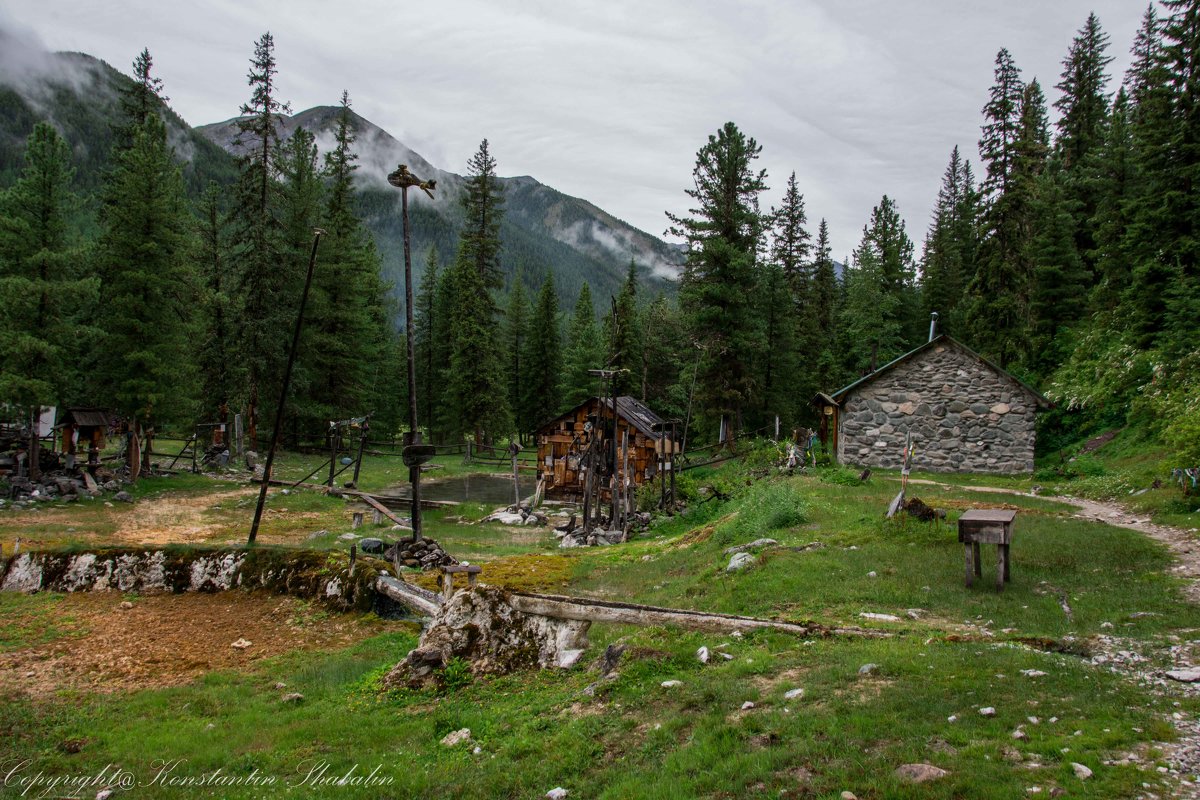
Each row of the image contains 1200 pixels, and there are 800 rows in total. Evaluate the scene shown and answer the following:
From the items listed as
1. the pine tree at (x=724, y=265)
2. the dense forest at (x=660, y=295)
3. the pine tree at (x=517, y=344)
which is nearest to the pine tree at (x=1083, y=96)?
the dense forest at (x=660, y=295)

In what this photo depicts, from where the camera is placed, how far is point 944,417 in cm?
2600

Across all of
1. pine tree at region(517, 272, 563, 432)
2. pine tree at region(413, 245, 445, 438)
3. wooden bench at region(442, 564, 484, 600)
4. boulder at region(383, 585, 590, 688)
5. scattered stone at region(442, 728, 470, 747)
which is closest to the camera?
scattered stone at region(442, 728, 470, 747)

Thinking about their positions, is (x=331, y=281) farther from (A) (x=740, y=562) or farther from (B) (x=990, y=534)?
(B) (x=990, y=534)

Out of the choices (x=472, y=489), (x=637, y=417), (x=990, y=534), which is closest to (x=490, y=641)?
(x=990, y=534)

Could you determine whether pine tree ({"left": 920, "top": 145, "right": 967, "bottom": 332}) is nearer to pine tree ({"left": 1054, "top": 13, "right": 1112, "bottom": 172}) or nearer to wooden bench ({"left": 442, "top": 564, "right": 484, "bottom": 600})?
pine tree ({"left": 1054, "top": 13, "right": 1112, "bottom": 172})

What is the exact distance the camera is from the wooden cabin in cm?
2953

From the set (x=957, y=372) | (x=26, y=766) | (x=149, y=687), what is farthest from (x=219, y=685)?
(x=957, y=372)

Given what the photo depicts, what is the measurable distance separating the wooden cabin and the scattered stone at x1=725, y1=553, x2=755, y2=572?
598 inches

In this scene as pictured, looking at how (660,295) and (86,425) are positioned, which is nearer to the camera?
(86,425)

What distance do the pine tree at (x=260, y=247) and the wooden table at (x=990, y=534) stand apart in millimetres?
38082

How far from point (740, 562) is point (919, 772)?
26.1 feet

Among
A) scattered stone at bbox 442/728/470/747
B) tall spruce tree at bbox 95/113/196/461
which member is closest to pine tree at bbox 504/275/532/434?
tall spruce tree at bbox 95/113/196/461

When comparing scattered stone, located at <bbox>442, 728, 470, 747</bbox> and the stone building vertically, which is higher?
the stone building

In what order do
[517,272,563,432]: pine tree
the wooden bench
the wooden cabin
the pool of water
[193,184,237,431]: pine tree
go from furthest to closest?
[517,272,563,432]: pine tree, [193,184,237,431]: pine tree, the pool of water, the wooden cabin, the wooden bench
